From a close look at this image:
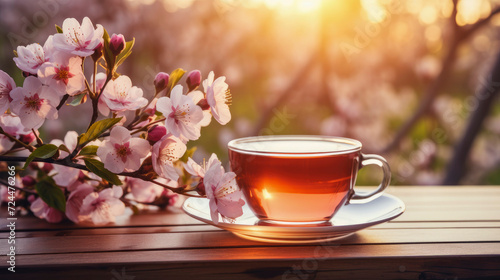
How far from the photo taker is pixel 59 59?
75 centimetres

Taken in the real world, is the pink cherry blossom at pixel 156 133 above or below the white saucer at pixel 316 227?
above

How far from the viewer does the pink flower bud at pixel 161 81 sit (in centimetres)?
82

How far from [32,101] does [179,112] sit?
22 centimetres

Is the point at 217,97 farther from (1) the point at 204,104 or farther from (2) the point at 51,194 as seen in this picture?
(2) the point at 51,194

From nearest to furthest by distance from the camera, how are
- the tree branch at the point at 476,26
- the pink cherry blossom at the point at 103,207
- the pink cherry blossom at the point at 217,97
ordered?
the pink cherry blossom at the point at 217,97, the pink cherry blossom at the point at 103,207, the tree branch at the point at 476,26

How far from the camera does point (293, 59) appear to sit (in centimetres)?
438

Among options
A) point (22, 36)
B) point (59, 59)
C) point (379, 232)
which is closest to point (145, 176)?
point (59, 59)

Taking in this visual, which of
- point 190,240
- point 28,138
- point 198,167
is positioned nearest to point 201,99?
point 198,167

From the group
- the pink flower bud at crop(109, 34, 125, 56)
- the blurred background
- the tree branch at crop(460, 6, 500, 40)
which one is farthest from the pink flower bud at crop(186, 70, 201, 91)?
the blurred background

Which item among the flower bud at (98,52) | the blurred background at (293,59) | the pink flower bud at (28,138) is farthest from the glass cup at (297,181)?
the blurred background at (293,59)

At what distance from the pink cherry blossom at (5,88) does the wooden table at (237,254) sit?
219mm

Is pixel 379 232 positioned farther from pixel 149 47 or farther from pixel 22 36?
pixel 22 36

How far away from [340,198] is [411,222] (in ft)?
0.61

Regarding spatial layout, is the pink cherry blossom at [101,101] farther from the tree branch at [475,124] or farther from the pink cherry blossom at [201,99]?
the tree branch at [475,124]
